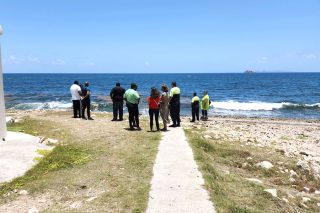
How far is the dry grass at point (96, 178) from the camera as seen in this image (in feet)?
12.6

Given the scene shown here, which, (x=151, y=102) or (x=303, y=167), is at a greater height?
(x=151, y=102)

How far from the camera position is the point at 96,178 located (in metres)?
4.83

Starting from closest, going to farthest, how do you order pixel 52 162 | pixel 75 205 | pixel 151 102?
pixel 75 205
pixel 52 162
pixel 151 102

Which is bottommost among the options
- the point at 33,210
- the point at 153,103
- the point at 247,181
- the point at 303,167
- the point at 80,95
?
the point at 303,167

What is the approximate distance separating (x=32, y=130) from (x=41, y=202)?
6.02 m

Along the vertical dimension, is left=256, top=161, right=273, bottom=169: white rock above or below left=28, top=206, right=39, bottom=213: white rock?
below

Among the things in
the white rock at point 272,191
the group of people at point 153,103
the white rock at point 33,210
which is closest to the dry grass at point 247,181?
the white rock at point 272,191

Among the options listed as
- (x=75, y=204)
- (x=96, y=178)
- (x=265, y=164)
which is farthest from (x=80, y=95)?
(x=265, y=164)

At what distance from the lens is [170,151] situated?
263 inches

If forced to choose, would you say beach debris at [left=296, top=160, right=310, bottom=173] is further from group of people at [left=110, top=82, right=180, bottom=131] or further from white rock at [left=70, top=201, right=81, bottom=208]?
white rock at [left=70, top=201, right=81, bottom=208]

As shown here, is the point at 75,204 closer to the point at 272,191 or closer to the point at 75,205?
the point at 75,205

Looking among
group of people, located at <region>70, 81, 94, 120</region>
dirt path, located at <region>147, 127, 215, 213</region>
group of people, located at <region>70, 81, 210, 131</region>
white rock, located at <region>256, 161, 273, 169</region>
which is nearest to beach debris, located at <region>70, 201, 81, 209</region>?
dirt path, located at <region>147, 127, 215, 213</region>

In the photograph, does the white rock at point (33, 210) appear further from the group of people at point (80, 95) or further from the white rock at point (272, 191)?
the group of people at point (80, 95)

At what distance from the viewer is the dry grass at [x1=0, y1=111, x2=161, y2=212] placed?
3826mm
